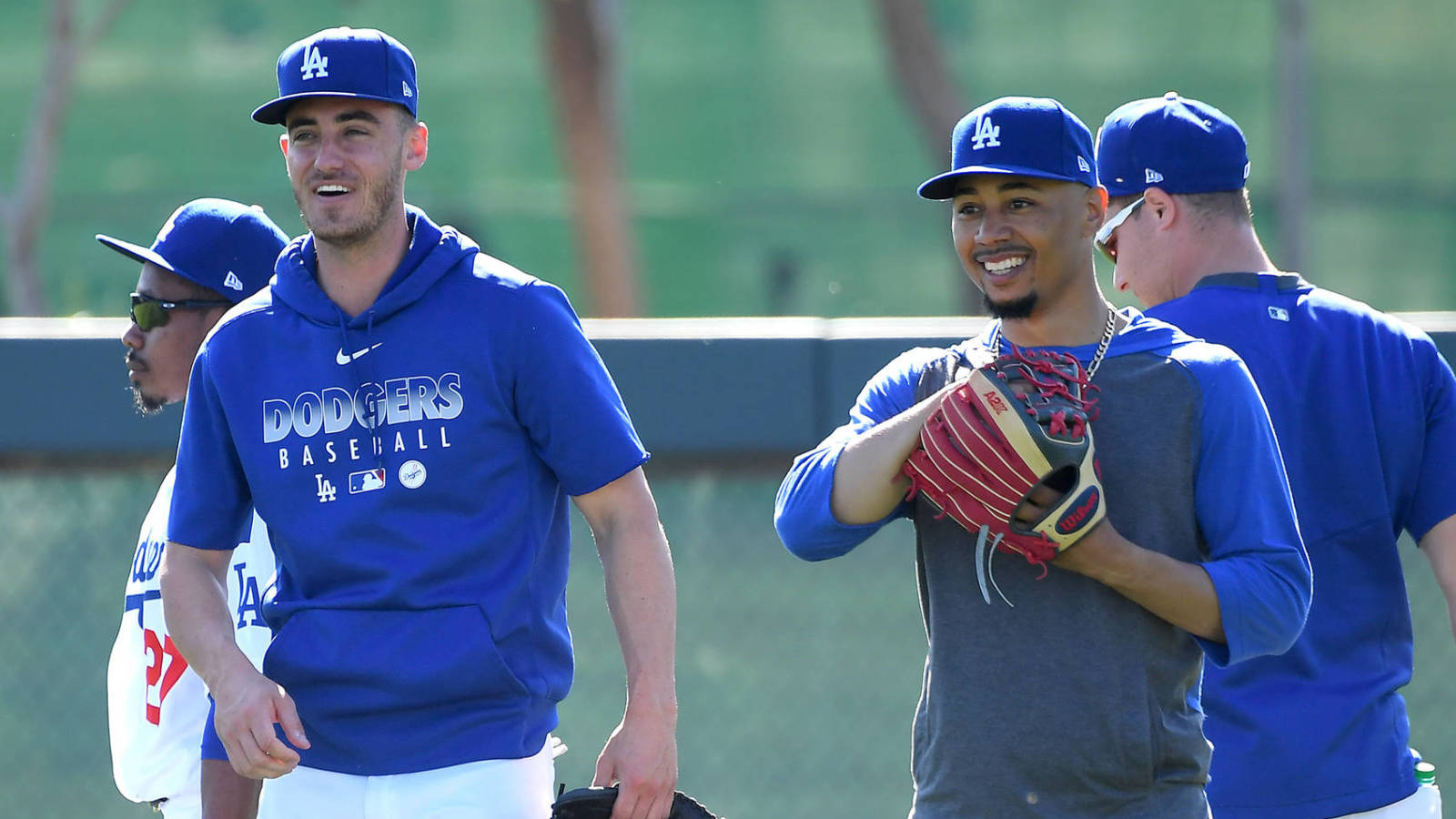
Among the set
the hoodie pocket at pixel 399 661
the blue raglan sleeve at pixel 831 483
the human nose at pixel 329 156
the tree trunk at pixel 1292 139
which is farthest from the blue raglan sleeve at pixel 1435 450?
the tree trunk at pixel 1292 139

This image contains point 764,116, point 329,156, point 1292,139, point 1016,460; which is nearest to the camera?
point 1016,460

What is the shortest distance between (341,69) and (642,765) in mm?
1074

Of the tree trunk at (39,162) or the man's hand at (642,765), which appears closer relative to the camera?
the man's hand at (642,765)

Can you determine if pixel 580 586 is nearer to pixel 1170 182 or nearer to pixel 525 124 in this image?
pixel 1170 182

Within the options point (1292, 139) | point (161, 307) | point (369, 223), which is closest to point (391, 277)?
point (369, 223)

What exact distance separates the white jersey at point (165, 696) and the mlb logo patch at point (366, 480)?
43 cm

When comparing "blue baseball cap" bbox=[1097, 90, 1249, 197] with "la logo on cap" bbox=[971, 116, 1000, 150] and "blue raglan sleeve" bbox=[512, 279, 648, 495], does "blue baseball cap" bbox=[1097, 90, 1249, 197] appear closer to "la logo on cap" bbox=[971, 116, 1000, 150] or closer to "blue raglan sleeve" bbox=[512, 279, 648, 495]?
"la logo on cap" bbox=[971, 116, 1000, 150]

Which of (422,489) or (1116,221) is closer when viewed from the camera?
(422,489)

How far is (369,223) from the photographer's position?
2441 mm

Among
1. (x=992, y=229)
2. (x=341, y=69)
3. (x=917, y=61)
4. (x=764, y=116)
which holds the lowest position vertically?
(x=992, y=229)

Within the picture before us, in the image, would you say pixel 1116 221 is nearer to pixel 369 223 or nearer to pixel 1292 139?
pixel 369 223

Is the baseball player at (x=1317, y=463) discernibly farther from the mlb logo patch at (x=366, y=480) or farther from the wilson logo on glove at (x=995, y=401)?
the mlb logo patch at (x=366, y=480)

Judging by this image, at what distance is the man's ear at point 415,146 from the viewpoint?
2531 mm

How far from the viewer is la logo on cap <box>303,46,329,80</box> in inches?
95.3
